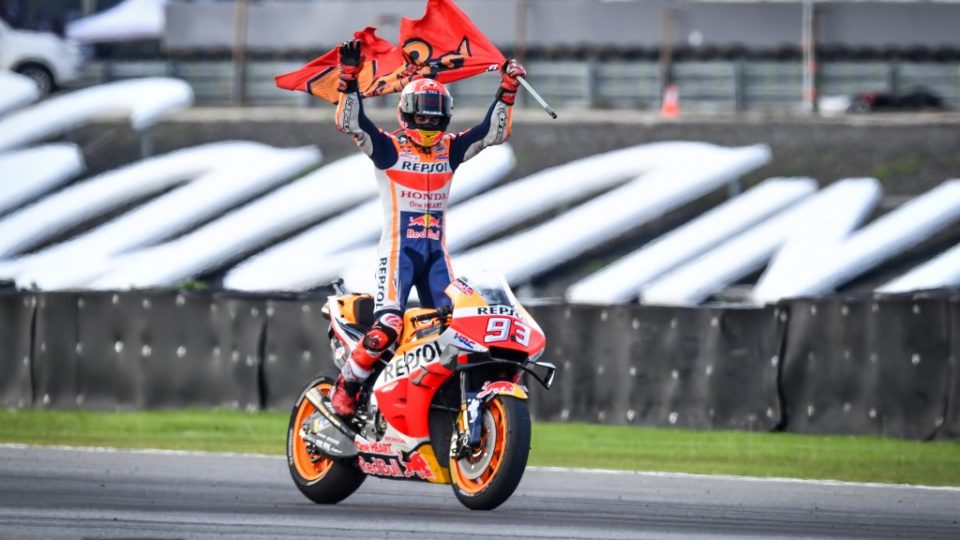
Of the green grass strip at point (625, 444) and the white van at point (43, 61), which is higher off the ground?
the white van at point (43, 61)

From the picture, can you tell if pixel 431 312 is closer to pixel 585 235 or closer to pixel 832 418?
pixel 832 418

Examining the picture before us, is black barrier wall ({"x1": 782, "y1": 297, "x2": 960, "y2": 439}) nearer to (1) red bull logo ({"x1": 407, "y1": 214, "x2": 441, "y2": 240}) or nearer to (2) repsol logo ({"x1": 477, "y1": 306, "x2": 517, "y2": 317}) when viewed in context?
(1) red bull logo ({"x1": 407, "y1": 214, "x2": 441, "y2": 240})

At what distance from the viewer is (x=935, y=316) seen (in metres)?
12.8

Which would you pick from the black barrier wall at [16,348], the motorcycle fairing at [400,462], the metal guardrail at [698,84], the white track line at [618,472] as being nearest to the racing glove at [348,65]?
the motorcycle fairing at [400,462]

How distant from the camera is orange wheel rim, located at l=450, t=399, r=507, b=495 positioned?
26.0 ft

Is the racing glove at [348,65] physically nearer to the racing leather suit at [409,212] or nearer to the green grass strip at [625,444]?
the racing leather suit at [409,212]

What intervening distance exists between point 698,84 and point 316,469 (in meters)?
26.7

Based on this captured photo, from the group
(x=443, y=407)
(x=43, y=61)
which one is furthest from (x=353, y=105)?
(x=43, y=61)

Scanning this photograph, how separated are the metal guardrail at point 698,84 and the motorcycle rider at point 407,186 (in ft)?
82.6

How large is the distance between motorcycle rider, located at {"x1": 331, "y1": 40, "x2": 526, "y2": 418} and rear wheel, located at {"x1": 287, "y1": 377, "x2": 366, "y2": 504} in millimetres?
288

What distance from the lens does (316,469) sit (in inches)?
359

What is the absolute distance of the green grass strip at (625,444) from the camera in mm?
11422

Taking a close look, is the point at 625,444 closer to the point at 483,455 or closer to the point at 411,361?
the point at 411,361

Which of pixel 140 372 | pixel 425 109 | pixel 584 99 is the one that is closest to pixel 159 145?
pixel 584 99
